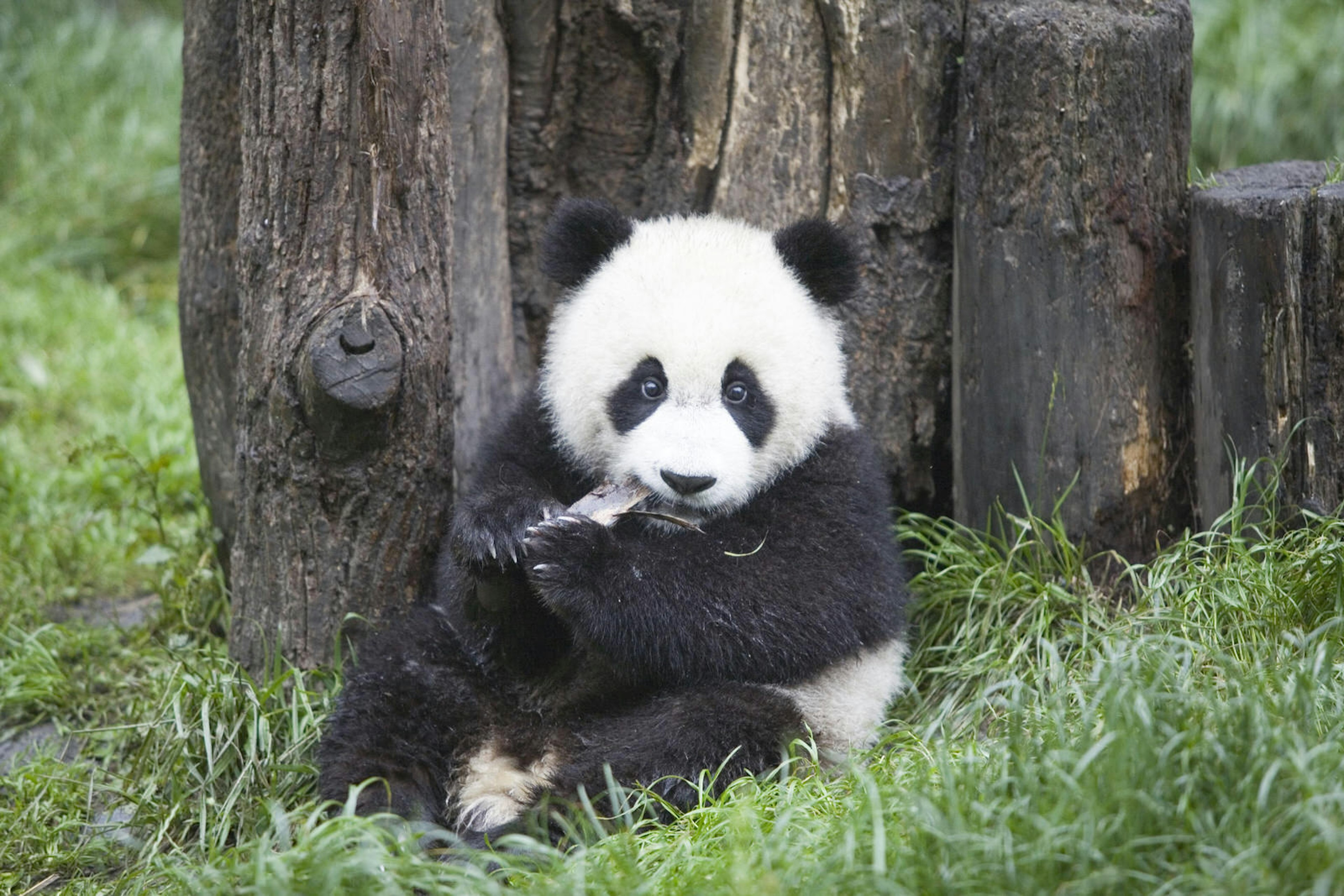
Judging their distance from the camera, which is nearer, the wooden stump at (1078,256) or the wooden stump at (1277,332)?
the wooden stump at (1277,332)

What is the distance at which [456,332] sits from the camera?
4.37 meters

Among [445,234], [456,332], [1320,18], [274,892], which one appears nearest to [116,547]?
[456,332]

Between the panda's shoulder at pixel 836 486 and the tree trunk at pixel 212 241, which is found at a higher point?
the tree trunk at pixel 212 241

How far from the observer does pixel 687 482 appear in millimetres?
3295

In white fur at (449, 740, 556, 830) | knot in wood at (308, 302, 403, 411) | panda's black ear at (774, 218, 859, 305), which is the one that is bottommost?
white fur at (449, 740, 556, 830)

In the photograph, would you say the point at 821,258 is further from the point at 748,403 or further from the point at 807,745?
the point at 807,745

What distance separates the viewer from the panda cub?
3408mm

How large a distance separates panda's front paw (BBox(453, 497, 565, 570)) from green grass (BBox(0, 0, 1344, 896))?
75 centimetres

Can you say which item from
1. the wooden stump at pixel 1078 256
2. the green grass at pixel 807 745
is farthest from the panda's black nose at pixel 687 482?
the wooden stump at pixel 1078 256

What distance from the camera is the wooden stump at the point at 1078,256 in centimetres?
393

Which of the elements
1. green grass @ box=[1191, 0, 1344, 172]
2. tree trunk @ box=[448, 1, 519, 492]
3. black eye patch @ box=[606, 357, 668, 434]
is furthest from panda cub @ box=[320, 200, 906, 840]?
green grass @ box=[1191, 0, 1344, 172]

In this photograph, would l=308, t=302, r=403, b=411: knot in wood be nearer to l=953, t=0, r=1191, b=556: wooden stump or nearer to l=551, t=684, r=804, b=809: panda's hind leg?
l=551, t=684, r=804, b=809: panda's hind leg

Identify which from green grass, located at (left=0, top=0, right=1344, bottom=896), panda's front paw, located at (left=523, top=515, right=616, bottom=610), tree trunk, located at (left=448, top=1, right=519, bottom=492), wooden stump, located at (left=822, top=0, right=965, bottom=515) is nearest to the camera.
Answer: green grass, located at (left=0, top=0, right=1344, bottom=896)

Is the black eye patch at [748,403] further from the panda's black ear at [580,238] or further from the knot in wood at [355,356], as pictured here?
the knot in wood at [355,356]
